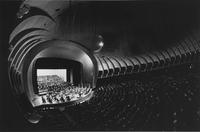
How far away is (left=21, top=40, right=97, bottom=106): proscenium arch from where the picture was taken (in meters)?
2.47

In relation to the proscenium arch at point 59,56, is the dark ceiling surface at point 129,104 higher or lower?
lower

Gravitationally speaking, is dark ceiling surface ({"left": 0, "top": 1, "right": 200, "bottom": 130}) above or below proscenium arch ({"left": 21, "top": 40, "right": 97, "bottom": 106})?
below

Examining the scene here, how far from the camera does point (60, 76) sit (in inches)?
97.8

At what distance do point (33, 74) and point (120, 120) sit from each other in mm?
865

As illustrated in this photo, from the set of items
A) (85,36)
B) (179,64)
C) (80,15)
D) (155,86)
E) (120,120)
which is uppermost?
(80,15)

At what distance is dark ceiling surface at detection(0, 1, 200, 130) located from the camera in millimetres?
2531

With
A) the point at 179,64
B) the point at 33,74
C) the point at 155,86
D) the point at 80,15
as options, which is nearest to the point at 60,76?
the point at 33,74

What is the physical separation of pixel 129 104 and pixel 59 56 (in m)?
0.75

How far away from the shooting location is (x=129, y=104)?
256 cm

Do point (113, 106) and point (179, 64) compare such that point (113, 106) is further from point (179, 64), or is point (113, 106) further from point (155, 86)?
point (179, 64)

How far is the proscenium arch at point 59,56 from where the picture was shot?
2.47 metres

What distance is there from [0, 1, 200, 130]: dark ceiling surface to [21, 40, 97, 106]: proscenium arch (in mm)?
143

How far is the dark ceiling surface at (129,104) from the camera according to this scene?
2531 mm

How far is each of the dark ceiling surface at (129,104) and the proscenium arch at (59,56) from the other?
14 centimetres
